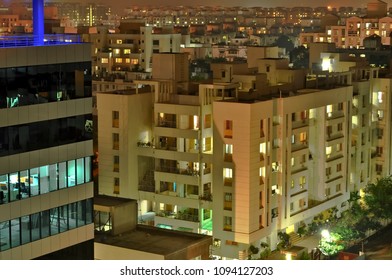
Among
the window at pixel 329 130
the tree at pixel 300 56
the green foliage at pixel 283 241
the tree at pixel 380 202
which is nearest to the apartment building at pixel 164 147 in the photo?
the green foliage at pixel 283 241

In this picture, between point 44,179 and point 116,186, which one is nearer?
point 44,179

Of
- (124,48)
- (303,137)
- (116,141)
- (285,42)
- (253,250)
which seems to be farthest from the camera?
(285,42)

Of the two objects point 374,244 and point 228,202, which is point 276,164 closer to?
point 228,202

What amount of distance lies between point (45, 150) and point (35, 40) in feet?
2.04

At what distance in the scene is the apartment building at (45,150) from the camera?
4.63 meters

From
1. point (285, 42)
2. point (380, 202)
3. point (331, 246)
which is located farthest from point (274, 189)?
point (285, 42)

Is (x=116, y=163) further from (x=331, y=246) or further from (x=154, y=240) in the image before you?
(x=154, y=240)

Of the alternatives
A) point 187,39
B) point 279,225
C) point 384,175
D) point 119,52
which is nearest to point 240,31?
point 187,39

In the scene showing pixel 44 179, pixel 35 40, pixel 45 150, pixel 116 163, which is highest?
pixel 35 40

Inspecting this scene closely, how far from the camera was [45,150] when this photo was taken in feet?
15.8

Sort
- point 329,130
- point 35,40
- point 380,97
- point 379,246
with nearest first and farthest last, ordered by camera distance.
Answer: point 35,40 → point 379,246 → point 329,130 → point 380,97

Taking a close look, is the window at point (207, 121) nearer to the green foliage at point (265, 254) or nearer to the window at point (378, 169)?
the green foliage at point (265, 254)

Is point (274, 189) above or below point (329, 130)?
below

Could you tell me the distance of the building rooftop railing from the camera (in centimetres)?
475
